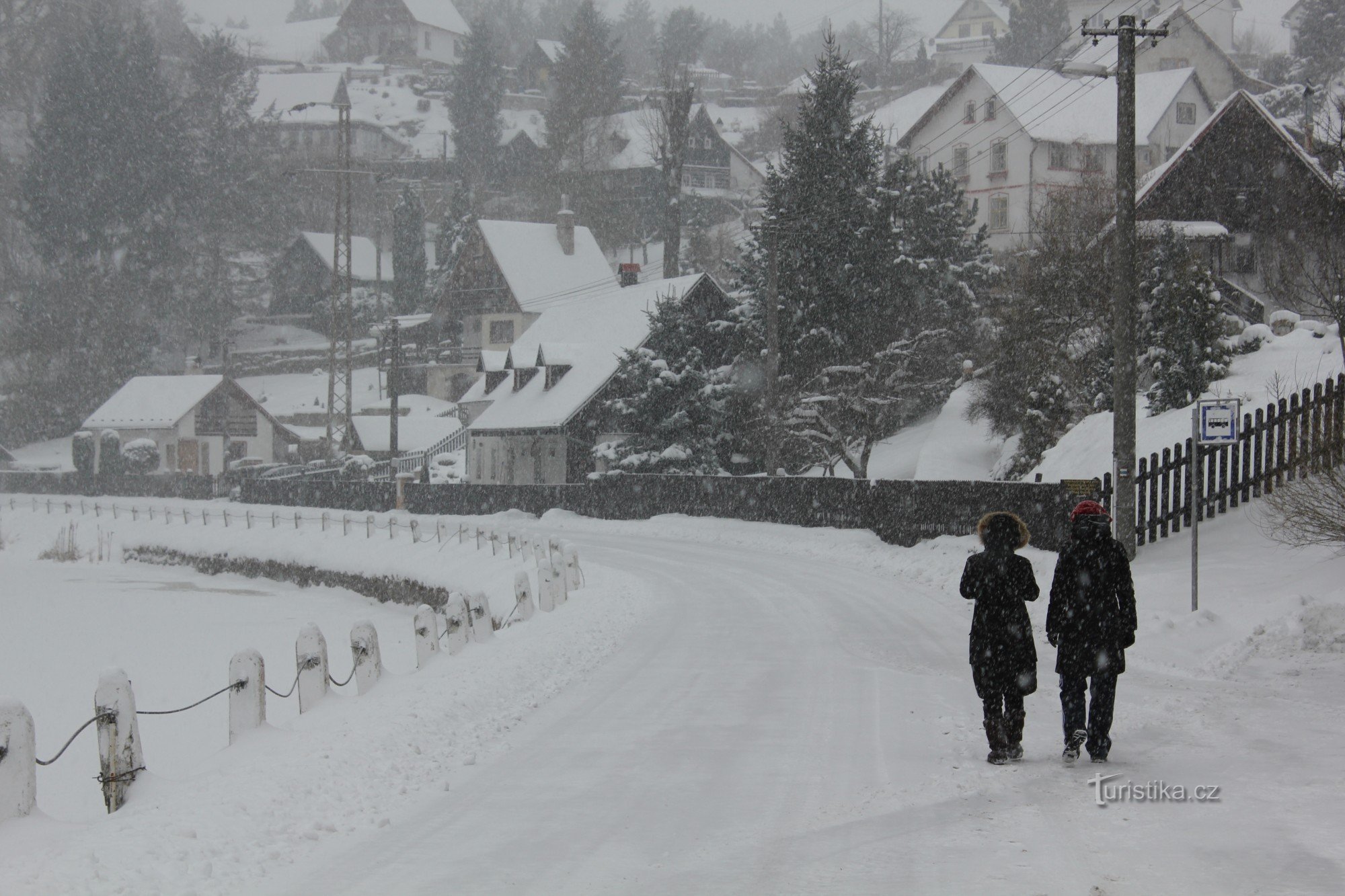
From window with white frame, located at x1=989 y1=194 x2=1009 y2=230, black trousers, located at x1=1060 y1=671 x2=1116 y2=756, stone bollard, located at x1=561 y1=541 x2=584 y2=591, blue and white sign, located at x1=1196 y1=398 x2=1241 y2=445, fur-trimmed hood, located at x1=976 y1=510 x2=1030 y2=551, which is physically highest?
window with white frame, located at x1=989 y1=194 x2=1009 y2=230

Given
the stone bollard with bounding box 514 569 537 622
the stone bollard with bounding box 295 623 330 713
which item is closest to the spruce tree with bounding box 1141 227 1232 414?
the stone bollard with bounding box 514 569 537 622

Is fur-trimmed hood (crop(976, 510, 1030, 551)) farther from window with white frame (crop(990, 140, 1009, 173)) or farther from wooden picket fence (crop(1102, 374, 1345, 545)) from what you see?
window with white frame (crop(990, 140, 1009, 173))

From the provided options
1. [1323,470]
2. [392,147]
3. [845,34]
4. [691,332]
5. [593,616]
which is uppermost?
[845,34]

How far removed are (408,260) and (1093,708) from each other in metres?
90.0

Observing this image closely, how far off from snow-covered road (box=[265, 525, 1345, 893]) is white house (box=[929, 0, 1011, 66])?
136197mm

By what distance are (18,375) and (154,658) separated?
66176 millimetres

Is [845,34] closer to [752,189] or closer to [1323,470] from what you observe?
[752,189]

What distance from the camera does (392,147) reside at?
124438 mm

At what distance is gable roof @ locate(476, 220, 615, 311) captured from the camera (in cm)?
7281

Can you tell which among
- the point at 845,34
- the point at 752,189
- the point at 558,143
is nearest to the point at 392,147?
the point at 558,143

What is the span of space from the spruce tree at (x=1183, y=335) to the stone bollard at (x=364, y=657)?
1952cm

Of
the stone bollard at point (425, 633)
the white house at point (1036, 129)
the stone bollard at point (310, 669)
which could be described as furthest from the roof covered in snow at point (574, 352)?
the stone bollard at point (310, 669)

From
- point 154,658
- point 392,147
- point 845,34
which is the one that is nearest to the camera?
point 154,658

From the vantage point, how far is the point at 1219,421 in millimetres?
13766
